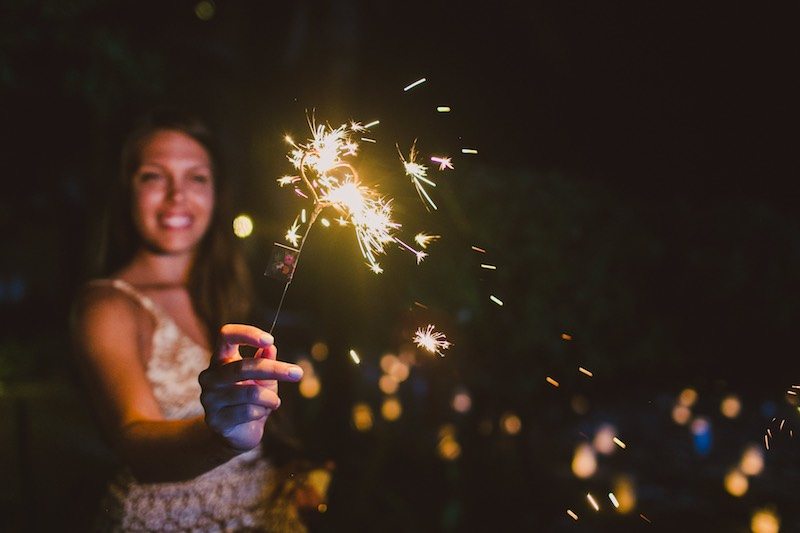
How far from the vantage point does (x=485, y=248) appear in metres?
6.91

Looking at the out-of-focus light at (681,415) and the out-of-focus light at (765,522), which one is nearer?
the out-of-focus light at (765,522)

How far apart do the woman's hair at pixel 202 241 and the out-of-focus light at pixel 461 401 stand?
4.35m

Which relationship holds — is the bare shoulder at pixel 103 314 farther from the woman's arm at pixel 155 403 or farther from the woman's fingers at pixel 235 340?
the woman's fingers at pixel 235 340

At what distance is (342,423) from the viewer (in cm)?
523

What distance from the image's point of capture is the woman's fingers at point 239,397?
1.84 m

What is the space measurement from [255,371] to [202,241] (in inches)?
70.2

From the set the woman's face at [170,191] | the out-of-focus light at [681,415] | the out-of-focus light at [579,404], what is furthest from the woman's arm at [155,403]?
the out-of-focus light at [681,415]

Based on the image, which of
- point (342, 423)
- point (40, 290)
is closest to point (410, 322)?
point (342, 423)

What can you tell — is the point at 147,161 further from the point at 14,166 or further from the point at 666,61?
the point at 666,61

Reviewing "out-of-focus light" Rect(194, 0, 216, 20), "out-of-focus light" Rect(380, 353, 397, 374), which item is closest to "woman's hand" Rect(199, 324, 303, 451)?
"out-of-focus light" Rect(380, 353, 397, 374)

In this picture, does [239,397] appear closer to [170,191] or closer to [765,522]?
[170,191]

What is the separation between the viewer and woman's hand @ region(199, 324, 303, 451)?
5.85 ft

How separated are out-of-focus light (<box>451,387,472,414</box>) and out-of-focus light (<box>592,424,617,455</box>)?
156 cm

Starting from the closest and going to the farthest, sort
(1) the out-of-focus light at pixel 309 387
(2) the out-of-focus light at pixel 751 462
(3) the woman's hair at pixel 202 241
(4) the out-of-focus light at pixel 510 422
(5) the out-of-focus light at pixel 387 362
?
(3) the woman's hair at pixel 202 241 → (4) the out-of-focus light at pixel 510 422 → (2) the out-of-focus light at pixel 751 462 → (1) the out-of-focus light at pixel 309 387 → (5) the out-of-focus light at pixel 387 362
